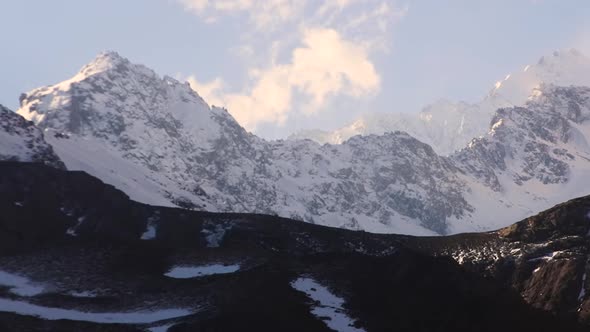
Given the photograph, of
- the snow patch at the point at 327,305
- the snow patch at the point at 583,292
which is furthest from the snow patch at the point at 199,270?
the snow patch at the point at 583,292

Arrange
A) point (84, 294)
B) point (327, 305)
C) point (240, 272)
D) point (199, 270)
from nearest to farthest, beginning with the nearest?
point (327, 305)
point (84, 294)
point (240, 272)
point (199, 270)

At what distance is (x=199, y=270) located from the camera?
94812mm

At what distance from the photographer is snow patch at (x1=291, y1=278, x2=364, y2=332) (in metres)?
70.2

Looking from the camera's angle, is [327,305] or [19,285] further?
[19,285]

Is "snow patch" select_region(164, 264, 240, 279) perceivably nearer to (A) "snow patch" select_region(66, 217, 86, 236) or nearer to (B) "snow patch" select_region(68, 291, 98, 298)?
(B) "snow patch" select_region(68, 291, 98, 298)

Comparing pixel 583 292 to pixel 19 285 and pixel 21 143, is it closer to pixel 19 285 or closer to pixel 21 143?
pixel 19 285

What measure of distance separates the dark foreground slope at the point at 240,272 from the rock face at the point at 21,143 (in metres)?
38.6

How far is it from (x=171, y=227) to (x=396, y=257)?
46.9 meters

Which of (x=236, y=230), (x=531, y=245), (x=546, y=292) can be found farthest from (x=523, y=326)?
(x=236, y=230)

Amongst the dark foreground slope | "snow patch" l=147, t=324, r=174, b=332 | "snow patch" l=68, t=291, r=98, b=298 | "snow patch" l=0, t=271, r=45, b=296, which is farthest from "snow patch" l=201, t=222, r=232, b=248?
"snow patch" l=147, t=324, r=174, b=332

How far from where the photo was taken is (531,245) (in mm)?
98562

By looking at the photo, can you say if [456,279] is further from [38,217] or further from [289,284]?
[38,217]

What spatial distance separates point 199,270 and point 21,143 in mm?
92755

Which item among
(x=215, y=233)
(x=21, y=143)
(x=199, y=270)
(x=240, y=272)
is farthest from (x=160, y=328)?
(x=21, y=143)
